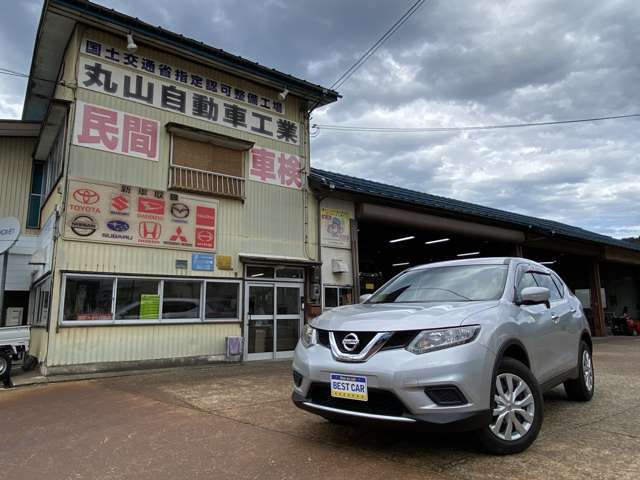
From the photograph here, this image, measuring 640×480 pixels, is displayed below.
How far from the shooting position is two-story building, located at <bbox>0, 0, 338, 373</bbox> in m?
9.70

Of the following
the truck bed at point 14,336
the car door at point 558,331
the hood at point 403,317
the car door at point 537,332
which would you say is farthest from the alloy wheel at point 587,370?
the truck bed at point 14,336

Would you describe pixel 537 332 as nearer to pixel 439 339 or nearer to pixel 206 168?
pixel 439 339

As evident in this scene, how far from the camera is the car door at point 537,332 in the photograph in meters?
4.36

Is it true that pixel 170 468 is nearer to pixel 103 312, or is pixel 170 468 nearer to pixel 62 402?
pixel 62 402

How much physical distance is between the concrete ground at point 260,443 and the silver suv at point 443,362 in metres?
0.35

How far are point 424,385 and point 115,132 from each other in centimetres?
939

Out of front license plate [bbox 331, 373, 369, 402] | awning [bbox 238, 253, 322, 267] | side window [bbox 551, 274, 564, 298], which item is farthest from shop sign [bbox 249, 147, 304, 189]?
front license plate [bbox 331, 373, 369, 402]

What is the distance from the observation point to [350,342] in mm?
3791

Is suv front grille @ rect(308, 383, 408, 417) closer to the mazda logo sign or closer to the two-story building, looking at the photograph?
the mazda logo sign

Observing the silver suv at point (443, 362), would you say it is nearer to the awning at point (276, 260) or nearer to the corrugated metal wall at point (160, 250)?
the corrugated metal wall at point (160, 250)

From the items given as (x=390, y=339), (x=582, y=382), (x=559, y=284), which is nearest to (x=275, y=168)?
(x=559, y=284)

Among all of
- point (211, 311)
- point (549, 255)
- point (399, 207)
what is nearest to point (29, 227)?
point (211, 311)

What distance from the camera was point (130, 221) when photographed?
10.2 metres

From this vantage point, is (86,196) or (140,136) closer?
(86,196)
